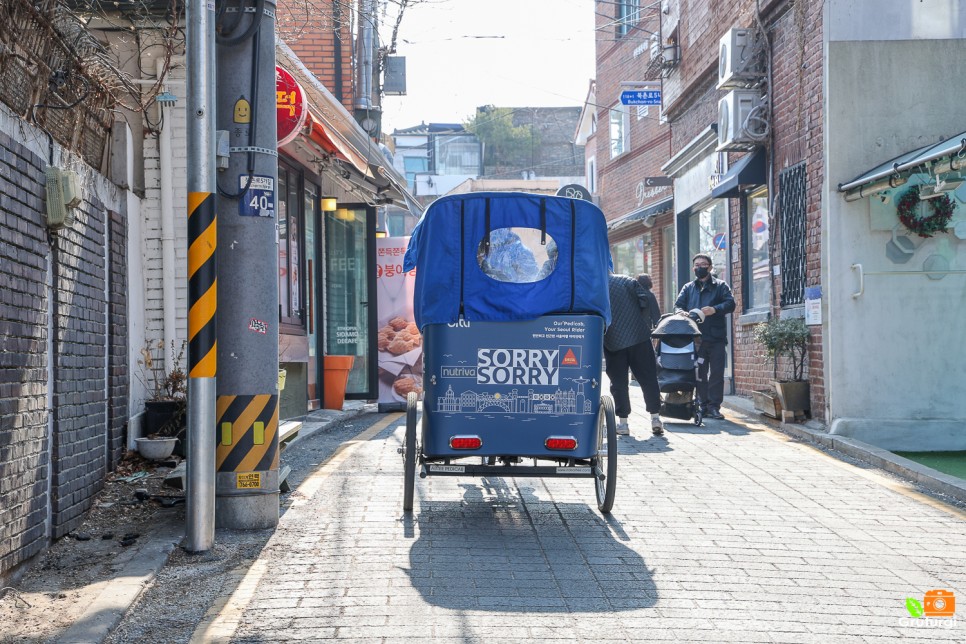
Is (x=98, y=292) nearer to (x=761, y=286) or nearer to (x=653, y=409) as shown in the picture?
(x=653, y=409)

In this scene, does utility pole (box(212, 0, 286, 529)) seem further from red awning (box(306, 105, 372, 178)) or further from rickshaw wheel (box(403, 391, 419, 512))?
red awning (box(306, 105, 372, 178))

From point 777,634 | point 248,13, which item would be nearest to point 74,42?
point 248,13

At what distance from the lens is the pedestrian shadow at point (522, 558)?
208 inches

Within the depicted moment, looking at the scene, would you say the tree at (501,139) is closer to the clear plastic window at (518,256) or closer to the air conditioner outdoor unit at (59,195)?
the clear plastic window at (518,256)

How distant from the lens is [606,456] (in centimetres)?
725

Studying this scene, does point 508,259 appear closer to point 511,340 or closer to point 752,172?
point 511,340

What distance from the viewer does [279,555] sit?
20.2ft

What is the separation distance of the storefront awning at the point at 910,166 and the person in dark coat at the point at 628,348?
97.0 inches

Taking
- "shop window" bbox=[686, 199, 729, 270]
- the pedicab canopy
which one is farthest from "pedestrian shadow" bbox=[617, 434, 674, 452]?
"shop window" bbox=[686, 199, 729, 270]

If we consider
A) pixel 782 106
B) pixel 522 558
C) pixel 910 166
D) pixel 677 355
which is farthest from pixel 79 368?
pixel 782 106

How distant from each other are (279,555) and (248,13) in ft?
11.1

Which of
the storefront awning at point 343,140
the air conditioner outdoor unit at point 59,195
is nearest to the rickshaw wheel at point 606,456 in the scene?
the air conditioner outdoor unit at point 59,195

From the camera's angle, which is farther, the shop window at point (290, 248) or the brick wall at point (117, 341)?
the shop window at point (290, 248)

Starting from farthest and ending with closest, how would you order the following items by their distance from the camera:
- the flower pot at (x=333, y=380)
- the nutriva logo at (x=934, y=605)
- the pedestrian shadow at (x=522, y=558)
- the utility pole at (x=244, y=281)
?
1. the flower pot at (x=333, y=380)
2. the utility pole at (x=244, y=281)
3. the pedestrian shadow at (x=522, y=558)
4. the nutriva logo at (x=934, y=605)
